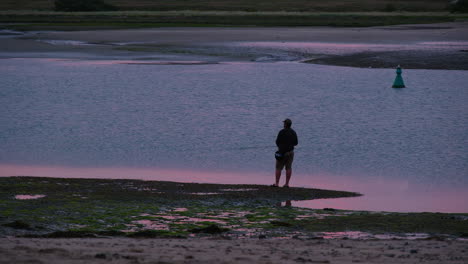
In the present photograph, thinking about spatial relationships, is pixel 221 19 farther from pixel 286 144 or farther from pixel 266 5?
pixel 286 144

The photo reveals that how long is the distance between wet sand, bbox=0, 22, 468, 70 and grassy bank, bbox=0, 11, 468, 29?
764 centimetres

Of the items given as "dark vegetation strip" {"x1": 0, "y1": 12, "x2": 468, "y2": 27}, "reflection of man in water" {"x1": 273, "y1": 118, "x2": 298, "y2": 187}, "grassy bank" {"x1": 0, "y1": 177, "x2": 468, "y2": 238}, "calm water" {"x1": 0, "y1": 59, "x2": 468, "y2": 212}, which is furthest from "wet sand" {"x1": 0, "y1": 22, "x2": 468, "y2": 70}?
"grassy bank" {"x1": 0, "y1": 177, "x2": 468, "y2": 238}

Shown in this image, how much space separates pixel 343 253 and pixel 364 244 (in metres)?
0.86

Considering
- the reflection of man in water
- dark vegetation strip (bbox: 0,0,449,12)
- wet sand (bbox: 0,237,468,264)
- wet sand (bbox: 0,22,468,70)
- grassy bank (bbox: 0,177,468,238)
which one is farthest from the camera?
dark vegetation strip (bbox: 0,0,449,12)

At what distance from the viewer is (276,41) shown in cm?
5959

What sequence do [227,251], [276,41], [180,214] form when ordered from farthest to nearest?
1. [276,41]
2. [180,214]
3. [227,251]

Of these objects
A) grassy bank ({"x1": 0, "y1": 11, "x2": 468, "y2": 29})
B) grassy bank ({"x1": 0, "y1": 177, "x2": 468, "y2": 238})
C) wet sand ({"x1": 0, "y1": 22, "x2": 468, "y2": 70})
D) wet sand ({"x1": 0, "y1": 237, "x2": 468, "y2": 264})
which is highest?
grassy bank ({"x1": 0, "y1": 11, "x2": 468, "y2": 29})

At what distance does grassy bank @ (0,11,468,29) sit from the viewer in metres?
82.6

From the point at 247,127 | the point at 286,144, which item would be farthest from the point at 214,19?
the point at 286,144

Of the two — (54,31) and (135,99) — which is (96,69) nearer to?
(135,99)

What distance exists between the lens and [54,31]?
241 ft

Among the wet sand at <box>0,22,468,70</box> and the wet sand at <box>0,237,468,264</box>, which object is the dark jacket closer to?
the wet sand at <box>0,237,468,264</box>

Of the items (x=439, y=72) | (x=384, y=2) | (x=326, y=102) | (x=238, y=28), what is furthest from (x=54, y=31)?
(x=384, y=2)

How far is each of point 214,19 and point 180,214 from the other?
7837 cm
